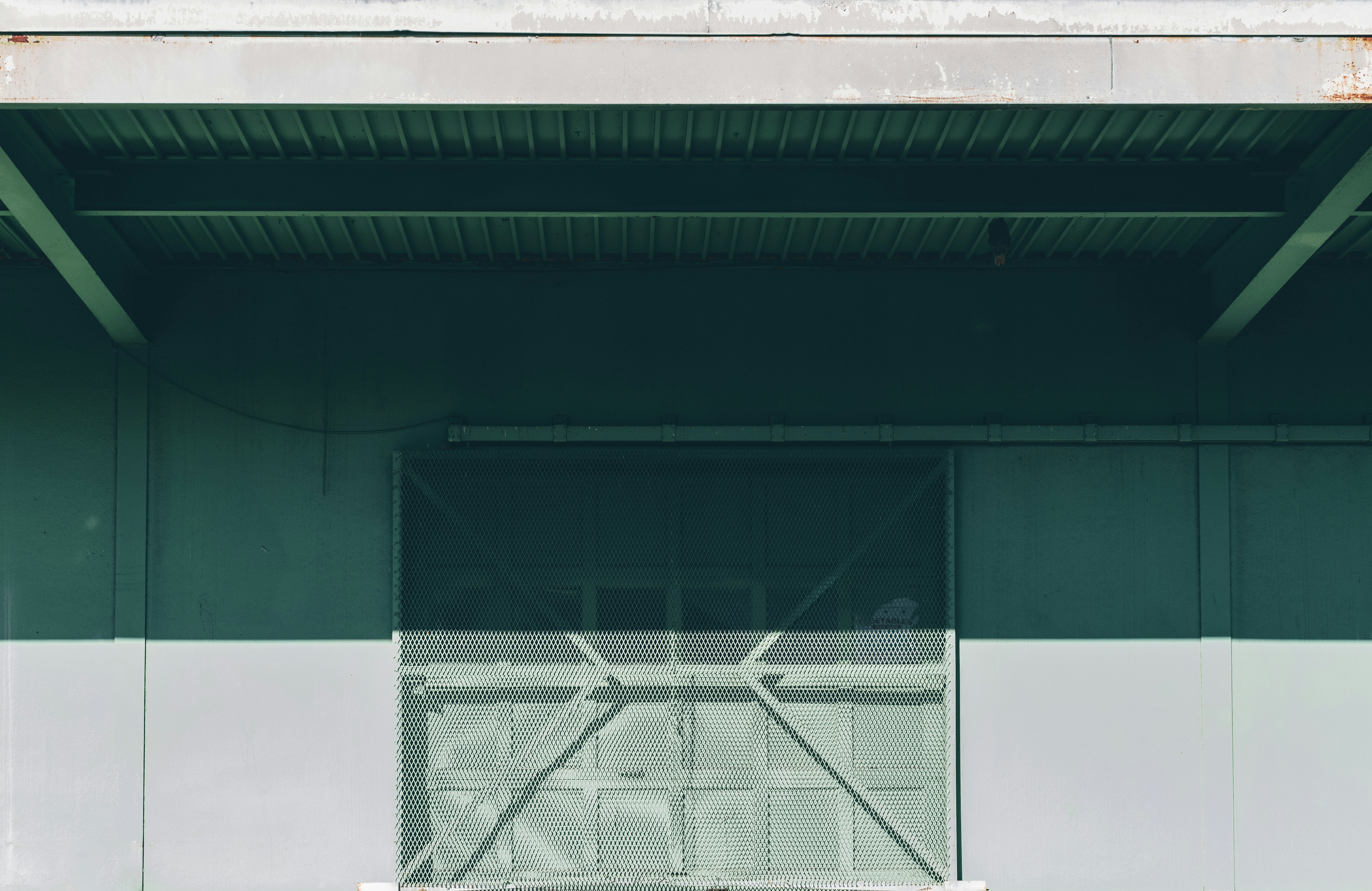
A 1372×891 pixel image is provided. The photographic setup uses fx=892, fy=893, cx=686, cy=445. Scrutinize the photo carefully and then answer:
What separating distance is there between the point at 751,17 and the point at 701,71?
34 centimetres

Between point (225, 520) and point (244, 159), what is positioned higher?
point (244, 159)

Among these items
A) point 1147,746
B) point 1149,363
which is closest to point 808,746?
point 1147,746

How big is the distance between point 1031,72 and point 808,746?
13.5ft

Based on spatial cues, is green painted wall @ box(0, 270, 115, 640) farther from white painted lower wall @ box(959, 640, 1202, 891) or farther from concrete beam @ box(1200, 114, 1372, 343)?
concrete beam @ box(1200, 114, 1372, 343)

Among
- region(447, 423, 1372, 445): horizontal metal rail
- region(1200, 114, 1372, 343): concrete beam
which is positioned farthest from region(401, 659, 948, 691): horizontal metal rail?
region(1200, 114, 1372, 343): concrete beam

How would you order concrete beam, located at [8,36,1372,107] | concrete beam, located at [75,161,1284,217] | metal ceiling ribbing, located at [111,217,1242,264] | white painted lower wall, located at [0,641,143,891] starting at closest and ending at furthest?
concrete beam, located at [8,36,1372,107]
concrete beam, located at [75,161,1284,217]
metal ceiling ribbing, located at [111,217,1242,264]
white painted lower wall, located at [0,641,143,891]

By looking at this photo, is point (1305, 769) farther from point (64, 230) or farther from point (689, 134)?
point (64, 230)

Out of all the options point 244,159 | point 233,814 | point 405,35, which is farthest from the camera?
point 233,814

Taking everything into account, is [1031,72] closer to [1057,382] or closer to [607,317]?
[1057,382]

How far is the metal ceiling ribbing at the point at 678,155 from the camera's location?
4613 mm

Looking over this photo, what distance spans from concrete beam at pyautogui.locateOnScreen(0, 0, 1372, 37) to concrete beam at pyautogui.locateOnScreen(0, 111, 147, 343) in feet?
2.85

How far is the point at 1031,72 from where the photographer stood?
13.4ft

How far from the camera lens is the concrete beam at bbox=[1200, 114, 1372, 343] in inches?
182

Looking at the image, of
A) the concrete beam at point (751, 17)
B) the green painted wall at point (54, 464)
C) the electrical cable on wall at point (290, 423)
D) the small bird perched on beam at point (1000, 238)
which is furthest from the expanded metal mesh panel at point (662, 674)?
the concrete beam at point (751, 17)
